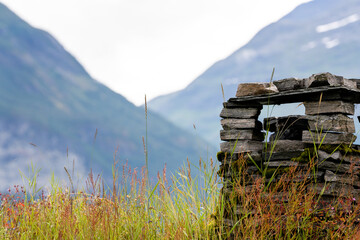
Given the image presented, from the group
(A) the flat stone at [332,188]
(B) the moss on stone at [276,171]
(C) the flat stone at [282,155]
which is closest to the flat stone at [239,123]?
(C) the flat stone at [282,155]

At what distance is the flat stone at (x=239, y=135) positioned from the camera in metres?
5.41

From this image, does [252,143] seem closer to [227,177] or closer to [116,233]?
[227,177]

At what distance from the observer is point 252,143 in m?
5.35

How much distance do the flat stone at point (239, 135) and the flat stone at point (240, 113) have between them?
0.20 meters

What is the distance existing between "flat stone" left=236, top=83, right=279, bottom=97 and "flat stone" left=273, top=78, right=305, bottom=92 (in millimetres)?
68

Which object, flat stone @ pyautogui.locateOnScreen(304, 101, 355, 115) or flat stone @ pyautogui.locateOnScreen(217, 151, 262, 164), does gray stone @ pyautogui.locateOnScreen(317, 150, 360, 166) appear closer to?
flat stone @ pyautogui.locateOnScreen(304, 101, 355, 115)

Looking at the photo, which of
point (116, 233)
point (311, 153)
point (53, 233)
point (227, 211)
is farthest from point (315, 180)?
point (53, 233)

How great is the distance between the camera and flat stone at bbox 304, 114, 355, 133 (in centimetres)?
482

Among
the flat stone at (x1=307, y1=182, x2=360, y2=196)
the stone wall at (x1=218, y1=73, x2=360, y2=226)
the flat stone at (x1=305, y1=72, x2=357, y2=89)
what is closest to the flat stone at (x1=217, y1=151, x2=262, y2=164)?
the stone wall at (x1=218, y1=73, x2=360, y2=226)

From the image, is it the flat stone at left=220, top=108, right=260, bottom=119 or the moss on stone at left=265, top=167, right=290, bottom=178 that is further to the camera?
the flat stone at left=220, top=108, right=260, bottom=119

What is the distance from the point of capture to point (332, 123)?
4.84 m

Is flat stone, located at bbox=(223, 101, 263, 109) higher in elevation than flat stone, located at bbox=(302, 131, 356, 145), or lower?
higher

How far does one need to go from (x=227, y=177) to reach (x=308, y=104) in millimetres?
1337

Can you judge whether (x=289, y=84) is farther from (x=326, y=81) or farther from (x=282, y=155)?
(x=282, y=155)
